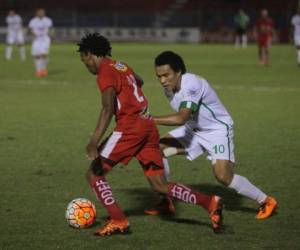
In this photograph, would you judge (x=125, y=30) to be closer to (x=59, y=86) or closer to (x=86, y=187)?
(x=59, y=86)

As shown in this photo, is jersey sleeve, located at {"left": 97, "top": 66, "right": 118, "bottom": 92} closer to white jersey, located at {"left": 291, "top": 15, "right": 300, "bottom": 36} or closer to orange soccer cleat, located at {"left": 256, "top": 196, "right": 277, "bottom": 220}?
orange soccer cleat, located at {"left": 256, "top": 196, "right": 277, "bottom": 220}

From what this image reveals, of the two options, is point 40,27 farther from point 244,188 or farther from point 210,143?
point 244,188

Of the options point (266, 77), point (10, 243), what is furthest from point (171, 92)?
point (266, 77)

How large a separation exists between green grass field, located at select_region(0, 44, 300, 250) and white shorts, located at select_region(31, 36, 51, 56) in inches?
180

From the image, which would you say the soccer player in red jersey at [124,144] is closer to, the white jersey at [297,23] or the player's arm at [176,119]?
the player's arm at [176,119]

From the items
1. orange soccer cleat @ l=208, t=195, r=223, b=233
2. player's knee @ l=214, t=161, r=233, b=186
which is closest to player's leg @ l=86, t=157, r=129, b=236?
orange soccer cleat @ l=208, t=195, r=223, b=233

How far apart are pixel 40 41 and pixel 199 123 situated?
67.4 ft

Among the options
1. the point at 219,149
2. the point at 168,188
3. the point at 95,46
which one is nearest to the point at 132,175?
the point at 219,149

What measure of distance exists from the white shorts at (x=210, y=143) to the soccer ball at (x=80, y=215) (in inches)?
53.3

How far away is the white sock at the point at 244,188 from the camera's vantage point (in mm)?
8016

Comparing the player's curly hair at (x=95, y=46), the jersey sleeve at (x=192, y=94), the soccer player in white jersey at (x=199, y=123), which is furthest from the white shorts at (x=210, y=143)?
the player's curly hair at (x=95, y=46)

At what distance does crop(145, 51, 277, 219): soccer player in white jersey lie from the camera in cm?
755

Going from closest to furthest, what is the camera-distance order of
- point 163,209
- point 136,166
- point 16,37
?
point 163,209 → point 136,166 → point 16,37

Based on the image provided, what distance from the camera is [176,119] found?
7.48 meters
